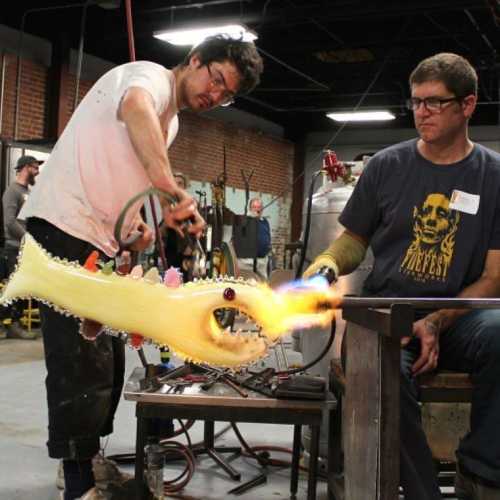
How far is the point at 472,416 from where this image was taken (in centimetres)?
170

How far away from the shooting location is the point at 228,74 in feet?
5.78

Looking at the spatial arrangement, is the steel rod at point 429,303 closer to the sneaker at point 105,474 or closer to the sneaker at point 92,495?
the sneaker at point 92,495

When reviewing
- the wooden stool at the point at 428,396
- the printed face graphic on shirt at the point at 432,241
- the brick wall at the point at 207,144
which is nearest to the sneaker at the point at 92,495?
the wooden stool at the point at 428,396

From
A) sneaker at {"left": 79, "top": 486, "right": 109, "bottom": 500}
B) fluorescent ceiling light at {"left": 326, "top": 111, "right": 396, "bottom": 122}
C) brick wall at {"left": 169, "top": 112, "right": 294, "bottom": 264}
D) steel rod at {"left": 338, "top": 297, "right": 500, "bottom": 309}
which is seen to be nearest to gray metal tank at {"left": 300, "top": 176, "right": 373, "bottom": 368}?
sneaker at {"left": 79, "top": 486, "right": 109, "bottom": 500}

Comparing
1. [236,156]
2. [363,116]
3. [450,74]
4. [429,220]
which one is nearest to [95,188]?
[429,220]

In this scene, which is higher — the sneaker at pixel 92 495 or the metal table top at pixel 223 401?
the metal table top at pixel 223 401

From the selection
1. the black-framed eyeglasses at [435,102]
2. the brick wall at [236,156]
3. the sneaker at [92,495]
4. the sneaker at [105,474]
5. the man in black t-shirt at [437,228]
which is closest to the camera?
the man in black t-shirt at [437,228]

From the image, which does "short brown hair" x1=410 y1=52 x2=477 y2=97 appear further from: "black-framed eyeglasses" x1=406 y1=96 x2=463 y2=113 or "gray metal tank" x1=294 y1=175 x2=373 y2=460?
"gray metal tank" x1=294 y1=175 x2=373 y2=460

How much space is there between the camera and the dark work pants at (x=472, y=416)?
161 centimetres

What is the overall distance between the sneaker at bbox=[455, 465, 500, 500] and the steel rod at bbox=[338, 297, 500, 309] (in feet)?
1.73

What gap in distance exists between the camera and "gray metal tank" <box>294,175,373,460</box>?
2.91m

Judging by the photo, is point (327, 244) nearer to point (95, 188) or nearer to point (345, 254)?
point (345, 254)

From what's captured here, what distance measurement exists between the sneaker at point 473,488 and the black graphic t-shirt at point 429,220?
548 mm

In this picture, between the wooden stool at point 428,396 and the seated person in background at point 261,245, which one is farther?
the seated person in background at point 261,245
